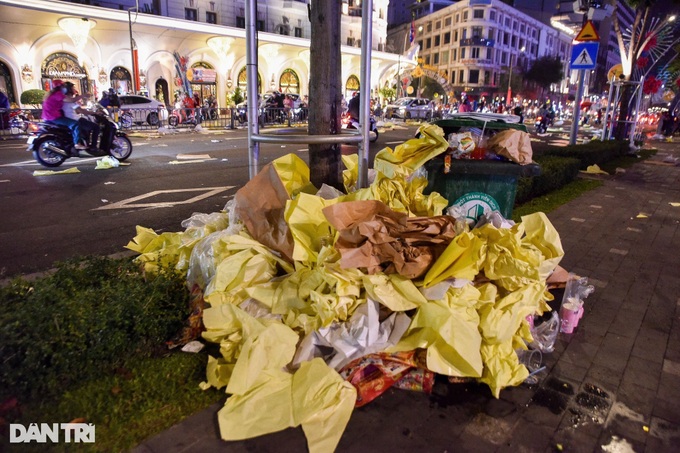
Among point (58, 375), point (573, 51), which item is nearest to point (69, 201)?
point (58, 375)

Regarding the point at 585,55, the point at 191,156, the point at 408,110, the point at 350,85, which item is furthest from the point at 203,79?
the point at 585,55

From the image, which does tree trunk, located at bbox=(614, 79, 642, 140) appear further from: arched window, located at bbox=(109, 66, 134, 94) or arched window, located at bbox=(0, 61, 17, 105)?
arched window, located at bbox=(0, 61, 17, 105)

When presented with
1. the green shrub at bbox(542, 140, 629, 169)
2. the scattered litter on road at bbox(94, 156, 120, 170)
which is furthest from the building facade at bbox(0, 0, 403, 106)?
the green shrub at bbox(542, 140, 629, 169)

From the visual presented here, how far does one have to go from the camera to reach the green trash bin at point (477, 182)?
4020 mm

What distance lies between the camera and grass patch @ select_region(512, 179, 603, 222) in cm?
677

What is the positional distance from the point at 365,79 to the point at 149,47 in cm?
2654

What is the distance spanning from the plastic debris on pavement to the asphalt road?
93.2 inches

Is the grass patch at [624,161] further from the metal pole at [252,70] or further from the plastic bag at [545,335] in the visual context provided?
the metal pole at [252,70]

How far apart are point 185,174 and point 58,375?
7.56 m

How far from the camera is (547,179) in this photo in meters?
8.16

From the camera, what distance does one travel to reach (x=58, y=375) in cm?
238

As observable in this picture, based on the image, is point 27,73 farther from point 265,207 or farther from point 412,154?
point 412,154

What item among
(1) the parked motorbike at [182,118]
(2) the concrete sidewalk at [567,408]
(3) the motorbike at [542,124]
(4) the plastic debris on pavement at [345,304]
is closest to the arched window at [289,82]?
(1) the parked motorbike at [182,118]

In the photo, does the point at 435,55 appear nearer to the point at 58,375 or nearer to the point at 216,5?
the point at 216,5
